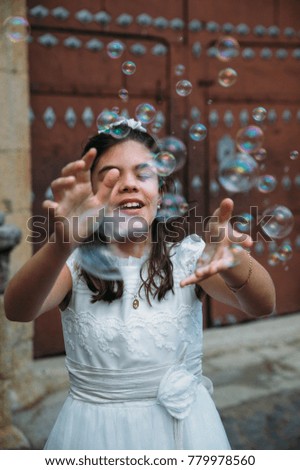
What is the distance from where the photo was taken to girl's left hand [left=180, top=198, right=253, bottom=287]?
1.21 m

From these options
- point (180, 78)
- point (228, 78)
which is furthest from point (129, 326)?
point (180, 78)

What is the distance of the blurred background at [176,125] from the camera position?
2.87 meters

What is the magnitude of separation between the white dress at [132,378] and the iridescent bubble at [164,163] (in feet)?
1.05

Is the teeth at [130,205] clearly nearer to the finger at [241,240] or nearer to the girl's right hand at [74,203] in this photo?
the girl's right hand at [74,203]

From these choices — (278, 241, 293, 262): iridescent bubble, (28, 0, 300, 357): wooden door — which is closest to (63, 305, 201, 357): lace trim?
(278, 241, 293, 262): iridescent bubble

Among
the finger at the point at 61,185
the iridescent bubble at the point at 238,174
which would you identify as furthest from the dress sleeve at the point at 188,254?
the finger at the point at 61,185

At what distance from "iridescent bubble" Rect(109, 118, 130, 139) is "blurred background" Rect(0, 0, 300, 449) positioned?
19.1 inches

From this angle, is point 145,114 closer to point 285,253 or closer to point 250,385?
point 285,253

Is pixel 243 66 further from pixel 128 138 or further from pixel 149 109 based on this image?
pixel 128 138

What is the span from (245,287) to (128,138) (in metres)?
0.55

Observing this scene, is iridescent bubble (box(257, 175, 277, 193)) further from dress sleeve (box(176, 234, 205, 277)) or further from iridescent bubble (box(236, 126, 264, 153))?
dress sleeve (box(176, 234, 205, 277))

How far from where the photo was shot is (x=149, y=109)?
2176 millimetres

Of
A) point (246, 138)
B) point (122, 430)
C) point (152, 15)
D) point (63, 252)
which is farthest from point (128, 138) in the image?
point (152, 15)

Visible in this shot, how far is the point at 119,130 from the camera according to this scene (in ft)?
5.41
